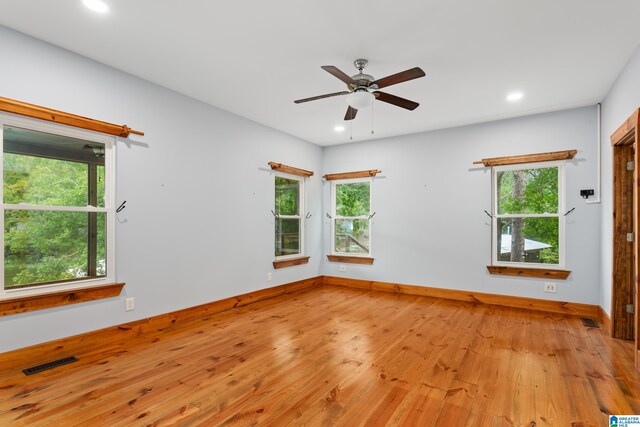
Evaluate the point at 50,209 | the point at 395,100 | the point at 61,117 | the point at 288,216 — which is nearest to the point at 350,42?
the point at 395,100

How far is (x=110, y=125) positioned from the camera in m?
3.26

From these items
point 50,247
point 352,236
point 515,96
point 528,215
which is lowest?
point 352,236

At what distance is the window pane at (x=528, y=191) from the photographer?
456 centimetres

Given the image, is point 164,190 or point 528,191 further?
point 528,191

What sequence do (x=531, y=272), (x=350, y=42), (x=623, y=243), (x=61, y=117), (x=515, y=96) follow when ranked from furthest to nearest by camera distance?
(x=531, y=272) < (x=515, y=96) < (x=623, y=243) < (x=61, y=117) < (x=350, y=42)

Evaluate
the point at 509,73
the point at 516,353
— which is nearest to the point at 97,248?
the point at 516,353

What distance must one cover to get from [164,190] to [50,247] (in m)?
1.19

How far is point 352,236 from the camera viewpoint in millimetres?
6301

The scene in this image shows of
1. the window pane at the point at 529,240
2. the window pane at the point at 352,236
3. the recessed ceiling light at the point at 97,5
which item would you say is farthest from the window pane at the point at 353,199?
the recessed ceiling light at the point at 97,5

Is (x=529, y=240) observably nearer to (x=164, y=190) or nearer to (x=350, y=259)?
(x=350, y=259)

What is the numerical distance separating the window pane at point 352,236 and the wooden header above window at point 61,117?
155 inches

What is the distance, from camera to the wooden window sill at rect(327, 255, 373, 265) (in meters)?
6.01

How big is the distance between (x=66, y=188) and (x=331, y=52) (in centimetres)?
281

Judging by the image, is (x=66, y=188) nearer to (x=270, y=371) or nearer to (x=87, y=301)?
(x=87, y=301)
